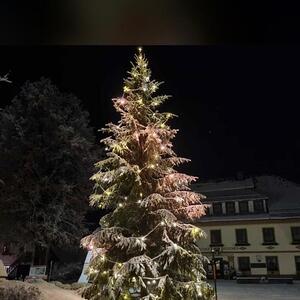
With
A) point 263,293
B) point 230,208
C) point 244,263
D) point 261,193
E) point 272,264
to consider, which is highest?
point 261,193

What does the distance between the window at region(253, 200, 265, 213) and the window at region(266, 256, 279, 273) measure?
4.20m

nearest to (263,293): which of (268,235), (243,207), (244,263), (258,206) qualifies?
(244,263)

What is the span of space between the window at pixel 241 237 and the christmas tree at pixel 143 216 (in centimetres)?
2443

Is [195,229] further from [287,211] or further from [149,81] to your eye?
[287,211]

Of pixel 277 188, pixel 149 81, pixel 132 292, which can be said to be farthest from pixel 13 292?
pixel 277 188

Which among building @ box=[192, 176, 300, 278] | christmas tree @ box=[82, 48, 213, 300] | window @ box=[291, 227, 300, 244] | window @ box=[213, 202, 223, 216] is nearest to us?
christmas tree @ box=[82, 48, 213, 300]

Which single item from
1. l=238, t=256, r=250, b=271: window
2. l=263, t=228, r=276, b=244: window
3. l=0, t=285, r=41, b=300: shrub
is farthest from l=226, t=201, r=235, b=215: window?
l=0, t=285, r=41, b=300: shrub

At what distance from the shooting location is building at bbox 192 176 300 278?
3412 centimetres

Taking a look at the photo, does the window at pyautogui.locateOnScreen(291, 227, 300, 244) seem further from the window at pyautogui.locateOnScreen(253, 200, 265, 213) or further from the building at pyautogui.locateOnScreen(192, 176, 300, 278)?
the window at pyautogui.locateOnScreen(253, 200, 265, 213)

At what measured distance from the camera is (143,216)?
12.7 meters

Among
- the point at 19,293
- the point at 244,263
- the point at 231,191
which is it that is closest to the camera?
the point at 19,293

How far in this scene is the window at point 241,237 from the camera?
1409 inches

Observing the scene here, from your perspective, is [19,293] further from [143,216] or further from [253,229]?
[253,229]

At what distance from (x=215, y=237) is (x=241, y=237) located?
2463mm
